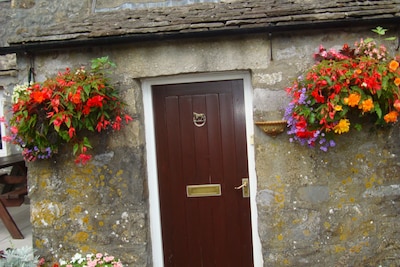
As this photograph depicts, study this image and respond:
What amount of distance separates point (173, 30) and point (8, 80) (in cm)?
484

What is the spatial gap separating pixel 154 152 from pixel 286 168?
1.33m

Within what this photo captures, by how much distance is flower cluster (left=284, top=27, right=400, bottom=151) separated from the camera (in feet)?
8.77

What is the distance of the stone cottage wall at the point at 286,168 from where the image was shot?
10.4 ft

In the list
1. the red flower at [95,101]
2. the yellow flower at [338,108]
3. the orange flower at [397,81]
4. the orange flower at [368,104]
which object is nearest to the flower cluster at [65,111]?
the red flower at [95,101]

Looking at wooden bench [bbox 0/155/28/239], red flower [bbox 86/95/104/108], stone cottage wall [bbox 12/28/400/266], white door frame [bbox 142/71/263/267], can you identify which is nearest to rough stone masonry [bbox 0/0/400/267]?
stone cottage wall [bbox 12/28/400/266]

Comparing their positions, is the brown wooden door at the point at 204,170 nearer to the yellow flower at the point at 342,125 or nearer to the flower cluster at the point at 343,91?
the flower cluster at the point at 343,91

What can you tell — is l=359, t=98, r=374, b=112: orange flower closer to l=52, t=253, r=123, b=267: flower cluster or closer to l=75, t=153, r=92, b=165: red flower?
l=75, t=153, r=92, b=165: red flower

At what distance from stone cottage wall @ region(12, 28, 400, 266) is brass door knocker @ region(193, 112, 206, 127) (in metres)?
0.47

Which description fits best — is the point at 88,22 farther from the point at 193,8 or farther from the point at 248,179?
the point at 248,179

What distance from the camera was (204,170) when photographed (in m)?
3.52

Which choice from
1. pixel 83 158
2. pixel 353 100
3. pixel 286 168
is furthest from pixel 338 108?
pixel 83 158

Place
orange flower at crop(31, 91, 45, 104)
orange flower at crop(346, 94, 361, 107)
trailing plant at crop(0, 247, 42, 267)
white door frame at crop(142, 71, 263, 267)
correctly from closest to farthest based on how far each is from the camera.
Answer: orange flower at crop(346, 94, 361, 107)
orange flower at crop(31, 91, 45, 104)
trailing plant at crop(0, 247, 42, 267)
white door frame at crop(142, 71, 263, 267)

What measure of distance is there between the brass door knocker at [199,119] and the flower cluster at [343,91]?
865mm

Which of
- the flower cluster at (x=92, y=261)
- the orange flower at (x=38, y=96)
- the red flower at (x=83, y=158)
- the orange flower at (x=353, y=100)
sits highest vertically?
the orange flower at (x=38, y=96)
